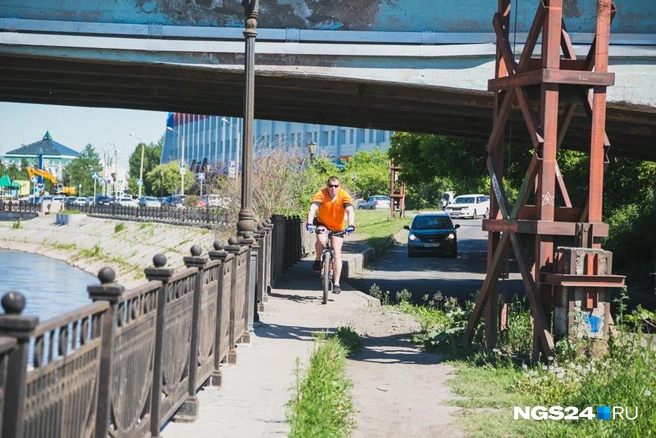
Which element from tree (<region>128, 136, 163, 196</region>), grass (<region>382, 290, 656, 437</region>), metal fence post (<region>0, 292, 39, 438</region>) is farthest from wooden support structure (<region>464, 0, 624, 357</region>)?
tree (<region>128, 136, 163, 196</region>)

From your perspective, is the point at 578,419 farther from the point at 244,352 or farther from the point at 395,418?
the point at 244,352

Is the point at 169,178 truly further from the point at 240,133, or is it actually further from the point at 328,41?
the point at 328,41

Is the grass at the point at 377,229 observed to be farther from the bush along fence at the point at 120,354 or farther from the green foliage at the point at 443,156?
the bush along fence at the point at 120,354

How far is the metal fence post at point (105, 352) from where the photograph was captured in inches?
201

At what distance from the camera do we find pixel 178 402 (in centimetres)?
736

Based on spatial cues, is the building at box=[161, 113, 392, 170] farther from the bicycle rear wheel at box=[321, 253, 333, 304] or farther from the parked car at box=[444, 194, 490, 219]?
the bicycle rear wheel at box=[321, 253, 333, 304]

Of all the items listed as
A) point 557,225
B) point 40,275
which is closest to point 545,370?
point 557,225

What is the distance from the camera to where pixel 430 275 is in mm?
29406

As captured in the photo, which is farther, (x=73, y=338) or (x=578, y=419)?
(x=578, y=419)

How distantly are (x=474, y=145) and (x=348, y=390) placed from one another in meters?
27.1

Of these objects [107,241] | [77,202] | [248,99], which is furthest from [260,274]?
[77,202]

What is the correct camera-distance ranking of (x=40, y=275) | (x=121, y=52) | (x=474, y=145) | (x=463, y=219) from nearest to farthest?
(x=121, y=52) < (x=474, y=145) < (x=40, y=275) < (x=463, y=219)

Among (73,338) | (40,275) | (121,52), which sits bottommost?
(40,275)

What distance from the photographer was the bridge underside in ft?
62.6
